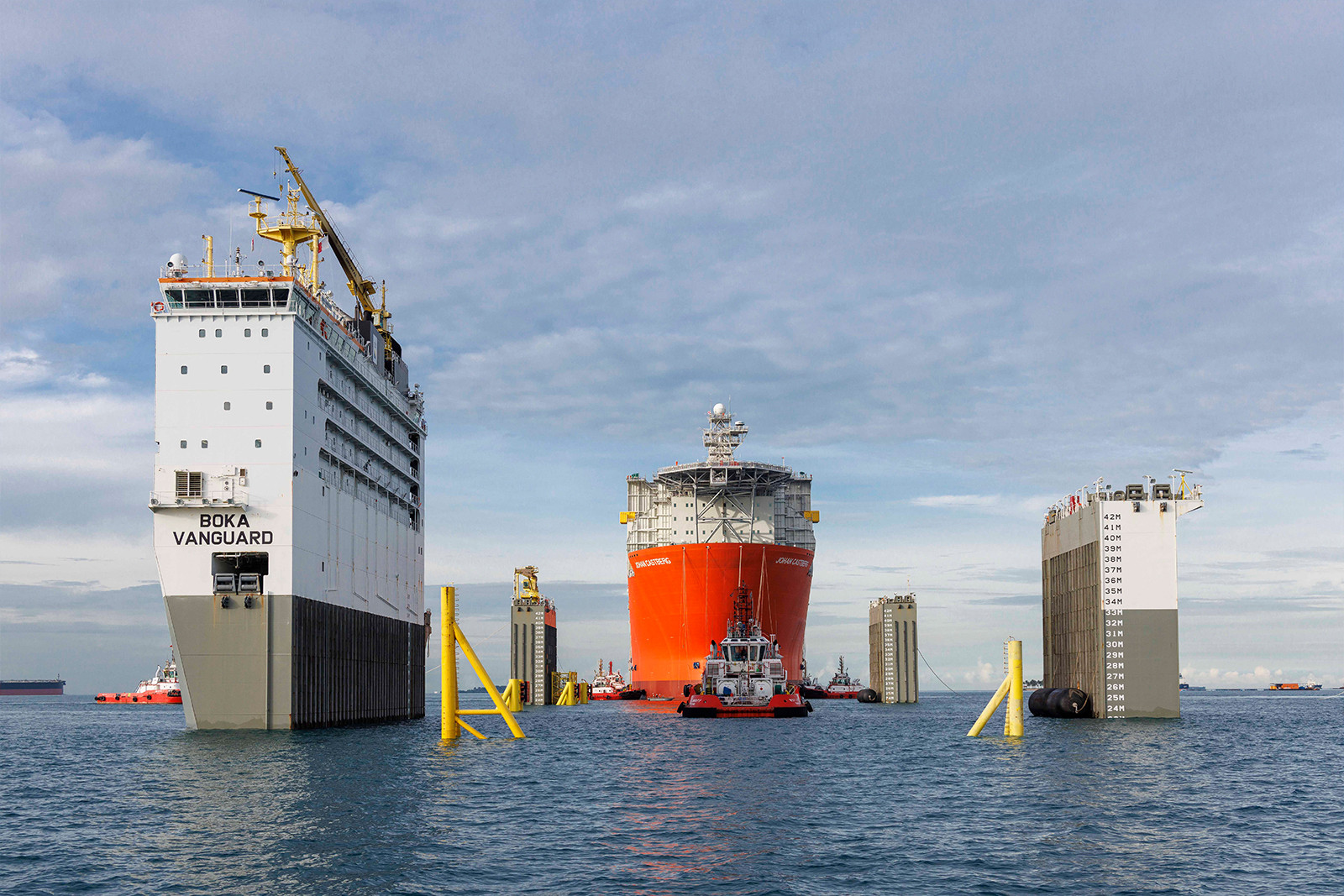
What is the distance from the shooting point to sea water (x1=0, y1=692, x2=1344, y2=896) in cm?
2359

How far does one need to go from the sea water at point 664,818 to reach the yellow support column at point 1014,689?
2.06m

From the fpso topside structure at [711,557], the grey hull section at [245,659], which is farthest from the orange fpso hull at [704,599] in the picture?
the grey hull section at [245,659]

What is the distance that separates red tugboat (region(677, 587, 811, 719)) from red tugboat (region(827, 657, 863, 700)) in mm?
94285

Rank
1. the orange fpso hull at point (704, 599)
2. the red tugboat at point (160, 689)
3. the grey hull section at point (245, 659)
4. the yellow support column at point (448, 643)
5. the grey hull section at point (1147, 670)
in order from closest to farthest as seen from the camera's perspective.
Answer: the yellow support column at point (448, 643), the grey hull section at point (245, 659), the grey hull section at point (1147, 670), the orange fpso hull at point (704, 599), the red tugboat at point (160, 689)

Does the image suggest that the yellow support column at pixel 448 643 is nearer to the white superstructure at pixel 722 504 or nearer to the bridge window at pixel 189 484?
the bridge window at pixel 189 484

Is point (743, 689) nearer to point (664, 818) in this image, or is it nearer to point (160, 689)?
point (664, 818)

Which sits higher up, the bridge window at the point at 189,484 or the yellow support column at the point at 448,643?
the bridge window at the point at 189,484

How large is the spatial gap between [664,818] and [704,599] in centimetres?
6883

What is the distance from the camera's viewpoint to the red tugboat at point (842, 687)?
178 meters

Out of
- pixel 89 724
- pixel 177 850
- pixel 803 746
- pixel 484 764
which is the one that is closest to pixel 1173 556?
pixel 803 746

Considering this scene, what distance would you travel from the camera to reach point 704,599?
330ft

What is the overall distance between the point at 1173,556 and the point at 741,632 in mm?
30975

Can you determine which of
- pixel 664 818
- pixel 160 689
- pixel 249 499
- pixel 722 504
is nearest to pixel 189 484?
pixel 249 499

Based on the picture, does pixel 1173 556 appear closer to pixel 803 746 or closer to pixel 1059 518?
pixel 1059 518
